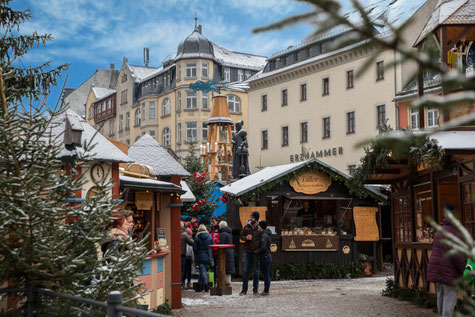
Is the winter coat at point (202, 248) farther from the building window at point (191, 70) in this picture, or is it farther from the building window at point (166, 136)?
the building window at point (166, 136)

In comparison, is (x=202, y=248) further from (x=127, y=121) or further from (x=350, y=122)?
(x=127, y=121)

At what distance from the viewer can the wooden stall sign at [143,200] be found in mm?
12680

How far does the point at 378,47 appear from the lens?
74.5 inches

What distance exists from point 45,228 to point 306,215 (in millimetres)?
16606

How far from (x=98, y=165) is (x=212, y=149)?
2731 centimetres

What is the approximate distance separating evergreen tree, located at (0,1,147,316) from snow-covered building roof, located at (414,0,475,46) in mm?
7473

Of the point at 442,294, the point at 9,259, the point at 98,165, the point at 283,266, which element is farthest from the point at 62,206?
the point at 283,266

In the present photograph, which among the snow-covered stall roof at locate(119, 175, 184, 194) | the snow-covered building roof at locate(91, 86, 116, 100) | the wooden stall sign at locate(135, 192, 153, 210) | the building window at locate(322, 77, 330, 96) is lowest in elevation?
the wooden stall sign at locate(135, 192, 153, 210)

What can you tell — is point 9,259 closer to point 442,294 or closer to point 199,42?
point 442,294

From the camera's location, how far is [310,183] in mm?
21047

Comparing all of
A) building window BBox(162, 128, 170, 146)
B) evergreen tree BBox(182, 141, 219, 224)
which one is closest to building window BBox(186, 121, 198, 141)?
building window BBox(162, 128, 170, 146)

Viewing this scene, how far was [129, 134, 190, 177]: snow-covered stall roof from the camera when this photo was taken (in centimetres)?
1378

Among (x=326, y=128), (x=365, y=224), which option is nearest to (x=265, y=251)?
(x=365, y=224)

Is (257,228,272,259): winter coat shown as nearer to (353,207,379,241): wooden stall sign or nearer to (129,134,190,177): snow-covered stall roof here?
(129,134,190,177): snow-covered stall roof
